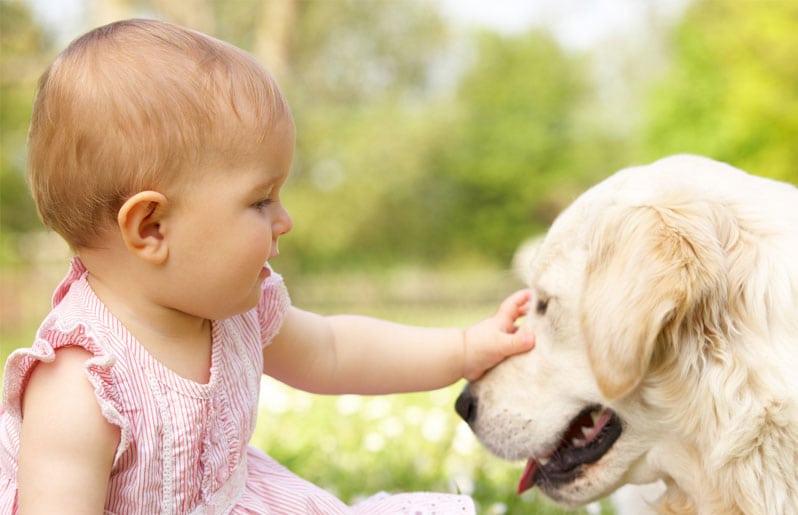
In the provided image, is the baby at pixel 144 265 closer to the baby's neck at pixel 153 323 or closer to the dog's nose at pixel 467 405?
the baby's neck at pixel 153 323

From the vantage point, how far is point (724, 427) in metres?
2.36

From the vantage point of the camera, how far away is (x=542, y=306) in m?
2.83

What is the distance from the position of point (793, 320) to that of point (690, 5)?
31613 millimetres

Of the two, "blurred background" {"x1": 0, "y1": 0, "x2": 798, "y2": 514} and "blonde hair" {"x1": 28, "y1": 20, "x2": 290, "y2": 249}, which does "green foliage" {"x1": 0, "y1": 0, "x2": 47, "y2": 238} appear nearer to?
"blurred background" {"x1": 0, "y1": 0, "x2": 798, "y2": 514}

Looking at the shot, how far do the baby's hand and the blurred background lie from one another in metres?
1.68

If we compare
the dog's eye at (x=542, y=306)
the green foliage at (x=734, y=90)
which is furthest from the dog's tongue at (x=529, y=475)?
the green foliage at (x=734, y=90)

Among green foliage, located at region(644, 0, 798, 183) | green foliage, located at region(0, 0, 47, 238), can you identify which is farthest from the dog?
green foliage, located at region(644, 0, 798, 183)

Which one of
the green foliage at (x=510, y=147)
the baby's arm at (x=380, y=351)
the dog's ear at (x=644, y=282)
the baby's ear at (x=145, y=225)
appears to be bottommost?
the green foliage at (x=510, y=147)

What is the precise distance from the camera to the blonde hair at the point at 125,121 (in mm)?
2002

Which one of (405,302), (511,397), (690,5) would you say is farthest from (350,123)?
(511,397)

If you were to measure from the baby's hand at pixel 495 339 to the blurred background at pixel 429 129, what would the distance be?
5.53 ft

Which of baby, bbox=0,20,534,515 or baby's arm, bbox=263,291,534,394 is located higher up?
baby, bbox=0,20,534,515

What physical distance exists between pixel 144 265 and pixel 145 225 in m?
0.11

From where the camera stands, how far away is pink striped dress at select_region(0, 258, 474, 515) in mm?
2035
